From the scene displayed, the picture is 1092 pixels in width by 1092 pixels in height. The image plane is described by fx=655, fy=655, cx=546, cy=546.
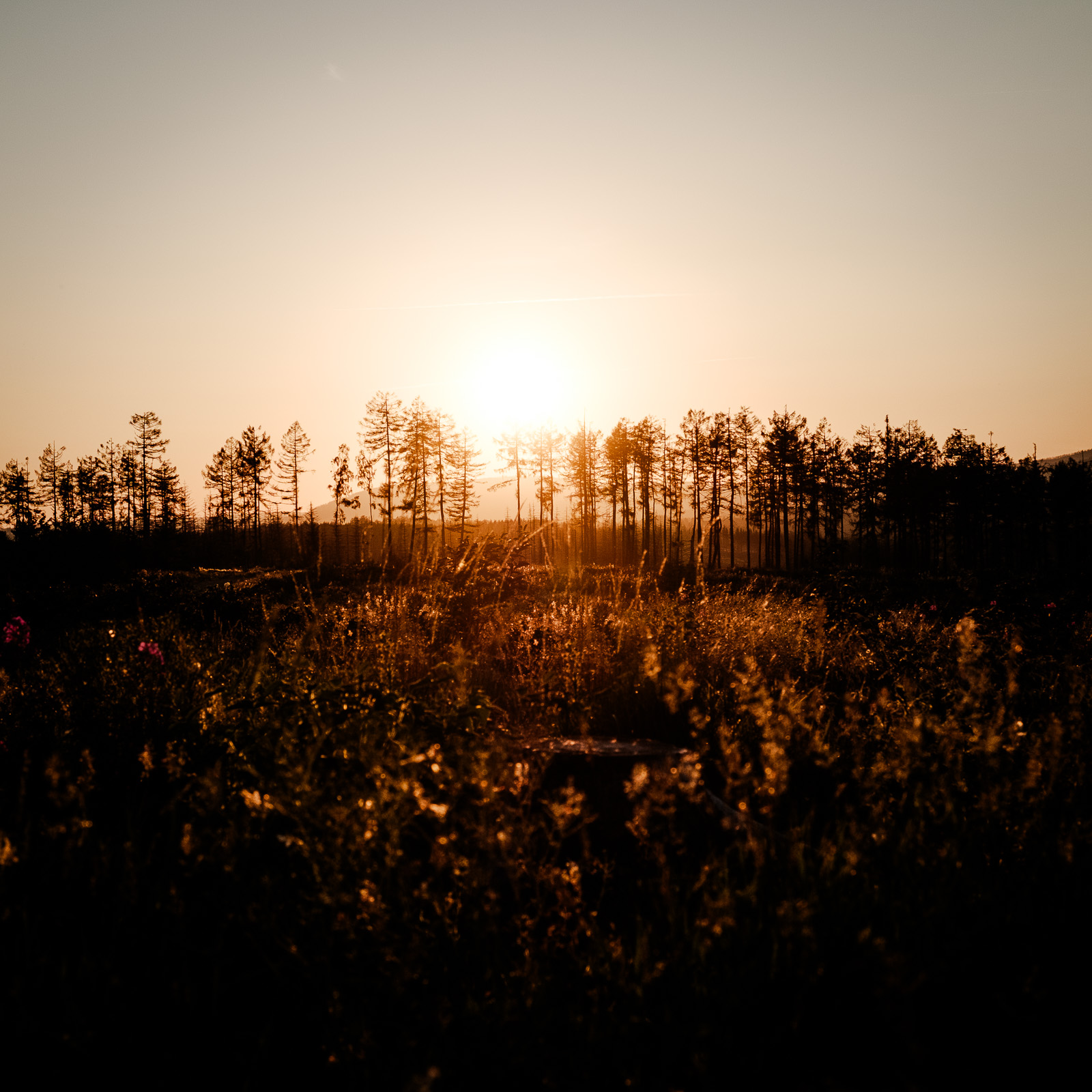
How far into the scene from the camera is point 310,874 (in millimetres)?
2154

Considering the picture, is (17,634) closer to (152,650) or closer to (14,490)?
(152,650)

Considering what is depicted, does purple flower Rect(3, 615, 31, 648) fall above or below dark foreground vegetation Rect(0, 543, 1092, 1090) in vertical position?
above

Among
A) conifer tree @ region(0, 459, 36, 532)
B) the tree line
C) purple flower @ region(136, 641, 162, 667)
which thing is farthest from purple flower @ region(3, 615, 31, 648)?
conifer tree @ region(0, 459, 36, 532)

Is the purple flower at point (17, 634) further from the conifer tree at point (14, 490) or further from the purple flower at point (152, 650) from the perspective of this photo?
the conifer tree at point (14, 490)

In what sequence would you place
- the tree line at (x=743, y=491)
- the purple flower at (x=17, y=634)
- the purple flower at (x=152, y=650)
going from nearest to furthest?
the purple flower at (x=152, y=650) < the purple flower at (x=17, y=634) < the tree line at (x=743, y=491)

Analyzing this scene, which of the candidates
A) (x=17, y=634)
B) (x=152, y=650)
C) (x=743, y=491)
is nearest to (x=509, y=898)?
(x=152, y=650)

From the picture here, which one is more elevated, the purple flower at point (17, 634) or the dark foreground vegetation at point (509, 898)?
the purple flower at point (17, 634)

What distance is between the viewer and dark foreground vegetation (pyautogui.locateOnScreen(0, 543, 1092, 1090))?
1.60m

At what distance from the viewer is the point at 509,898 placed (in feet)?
7.60

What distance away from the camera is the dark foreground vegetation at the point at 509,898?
1.60m

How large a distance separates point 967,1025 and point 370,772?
1.75m

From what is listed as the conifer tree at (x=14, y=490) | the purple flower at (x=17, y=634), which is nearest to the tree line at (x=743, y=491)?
the conifer tree at (x=14, y=490)

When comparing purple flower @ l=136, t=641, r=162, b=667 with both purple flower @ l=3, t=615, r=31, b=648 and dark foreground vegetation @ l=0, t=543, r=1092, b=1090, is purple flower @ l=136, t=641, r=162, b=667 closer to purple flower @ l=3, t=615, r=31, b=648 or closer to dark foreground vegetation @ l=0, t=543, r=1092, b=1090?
dark foreground vegetation @ l=0, t=543, r=1092, b=1090

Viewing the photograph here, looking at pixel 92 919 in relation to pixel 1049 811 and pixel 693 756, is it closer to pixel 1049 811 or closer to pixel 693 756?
pixel 693 756
